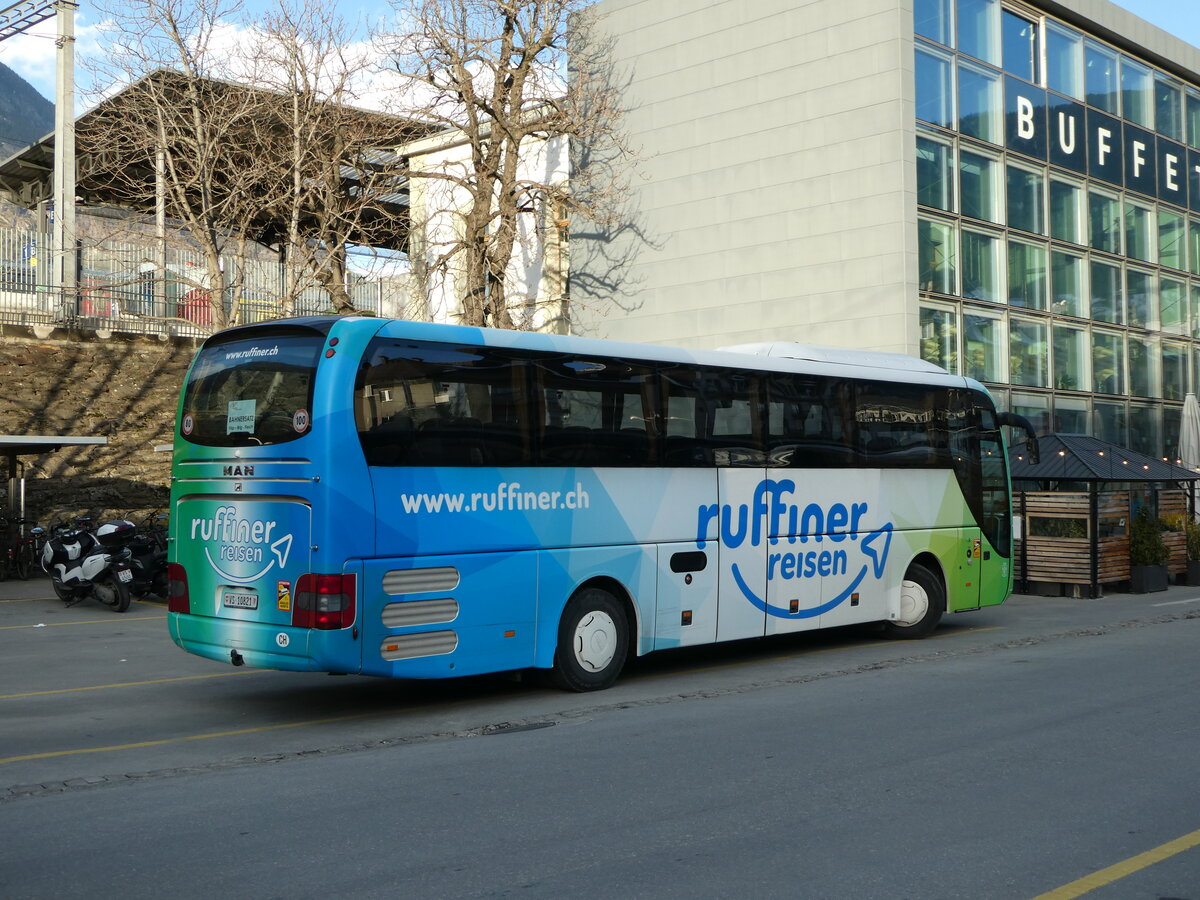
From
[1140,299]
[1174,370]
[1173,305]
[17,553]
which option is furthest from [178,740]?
[1173,305]

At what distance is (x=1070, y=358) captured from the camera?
30.8 meters

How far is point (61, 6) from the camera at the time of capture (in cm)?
2683

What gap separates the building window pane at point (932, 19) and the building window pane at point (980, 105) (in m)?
0.87

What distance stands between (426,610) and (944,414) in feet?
26.3

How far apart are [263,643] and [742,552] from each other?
16.6 feet

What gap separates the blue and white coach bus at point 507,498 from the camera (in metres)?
9.45

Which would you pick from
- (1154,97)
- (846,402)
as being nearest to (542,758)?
(846,402)

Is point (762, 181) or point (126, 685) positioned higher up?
point (762, 181)

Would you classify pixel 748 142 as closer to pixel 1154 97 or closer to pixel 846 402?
pixel 1154 97

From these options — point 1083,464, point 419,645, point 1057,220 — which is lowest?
point 419,645

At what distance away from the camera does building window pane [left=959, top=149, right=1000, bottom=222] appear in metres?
28.2

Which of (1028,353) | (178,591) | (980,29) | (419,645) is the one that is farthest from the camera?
(1028,353)

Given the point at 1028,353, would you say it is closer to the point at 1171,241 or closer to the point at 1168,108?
the point at 1171,241

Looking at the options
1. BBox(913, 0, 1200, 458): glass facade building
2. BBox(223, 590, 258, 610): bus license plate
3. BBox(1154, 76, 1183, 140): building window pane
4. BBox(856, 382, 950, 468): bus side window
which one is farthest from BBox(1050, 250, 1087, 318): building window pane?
BBox(223, 590, 258, 610): bus license plate
